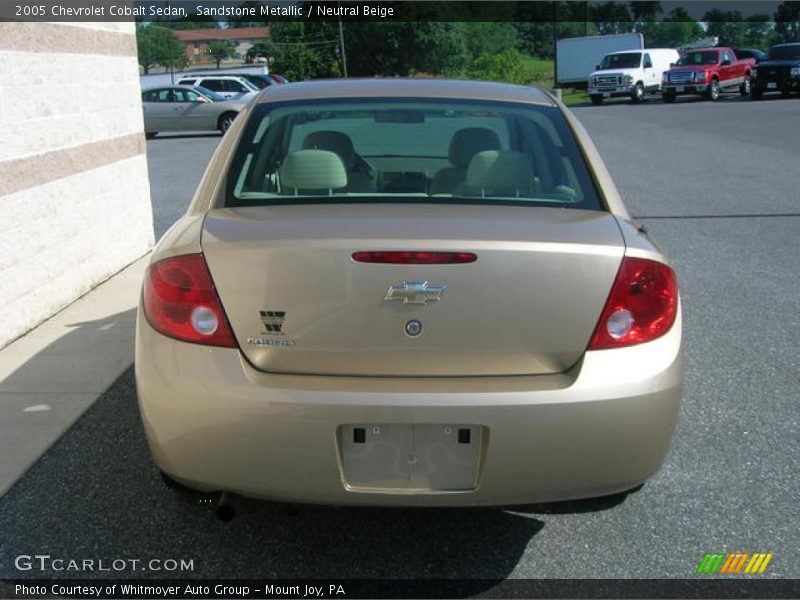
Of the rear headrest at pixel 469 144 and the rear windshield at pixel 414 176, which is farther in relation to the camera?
the rear headrest at pixel 469 144

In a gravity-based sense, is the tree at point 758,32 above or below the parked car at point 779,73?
above

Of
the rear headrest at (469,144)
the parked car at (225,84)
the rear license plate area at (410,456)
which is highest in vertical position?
the parked car at (225,84)

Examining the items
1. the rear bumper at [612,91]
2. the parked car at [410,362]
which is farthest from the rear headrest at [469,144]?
the rear bumper at [612,91]

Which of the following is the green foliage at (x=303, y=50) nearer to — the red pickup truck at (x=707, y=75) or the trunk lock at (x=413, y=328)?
the red pickup truck at (x=707, y=75)

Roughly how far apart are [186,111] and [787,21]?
196 ft

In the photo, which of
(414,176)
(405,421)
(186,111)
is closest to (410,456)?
(405,421)

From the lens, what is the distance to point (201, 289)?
279cm

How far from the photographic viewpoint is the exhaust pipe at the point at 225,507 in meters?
2.89

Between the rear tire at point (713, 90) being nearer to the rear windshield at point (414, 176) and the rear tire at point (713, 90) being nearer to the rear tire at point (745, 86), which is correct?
the rear tire at point (745, 86)

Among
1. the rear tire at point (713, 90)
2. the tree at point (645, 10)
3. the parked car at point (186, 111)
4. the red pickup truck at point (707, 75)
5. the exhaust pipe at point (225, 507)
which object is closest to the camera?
the exhaust pipe at point (225, 507)

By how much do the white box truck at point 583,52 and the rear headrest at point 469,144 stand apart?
142ft

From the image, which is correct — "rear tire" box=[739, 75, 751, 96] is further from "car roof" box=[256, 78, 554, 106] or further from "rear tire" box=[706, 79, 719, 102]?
"car roof" box=[256, 78, 554, 106]

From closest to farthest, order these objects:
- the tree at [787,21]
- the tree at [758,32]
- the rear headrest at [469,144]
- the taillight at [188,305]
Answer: the taillight at [188,305] → the rear headrest at [469,144] → the tree at [787,21] → the tree at [758,32]

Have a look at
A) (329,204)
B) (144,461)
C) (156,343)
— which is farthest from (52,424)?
(329,204)
